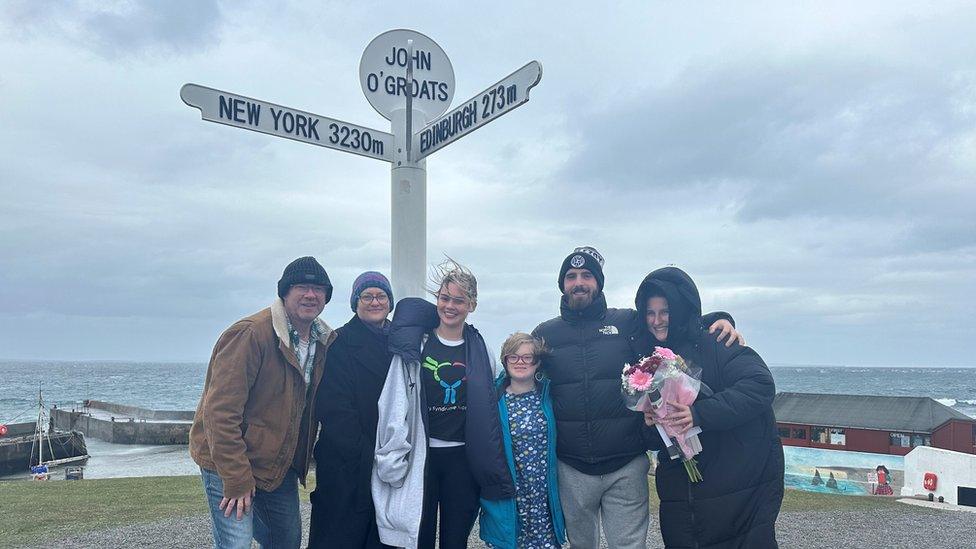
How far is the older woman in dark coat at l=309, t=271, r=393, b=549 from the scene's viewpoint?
355 cm

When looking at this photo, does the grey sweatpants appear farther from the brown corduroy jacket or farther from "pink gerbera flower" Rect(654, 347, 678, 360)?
the brown corduroy jacket

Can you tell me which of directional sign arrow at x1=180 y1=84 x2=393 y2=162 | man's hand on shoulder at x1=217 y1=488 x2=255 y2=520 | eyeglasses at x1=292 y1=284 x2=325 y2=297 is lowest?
man's hand on shoulder at x1=217 y1=488 x2=255 y2=520

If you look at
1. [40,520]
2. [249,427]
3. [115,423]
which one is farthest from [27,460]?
[249,427]

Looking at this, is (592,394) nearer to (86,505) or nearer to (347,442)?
(347,442)

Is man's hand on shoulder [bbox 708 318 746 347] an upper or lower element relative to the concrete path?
upper

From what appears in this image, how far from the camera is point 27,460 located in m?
28.5

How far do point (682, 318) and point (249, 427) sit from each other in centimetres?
253

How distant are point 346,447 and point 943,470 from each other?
47.6 ft

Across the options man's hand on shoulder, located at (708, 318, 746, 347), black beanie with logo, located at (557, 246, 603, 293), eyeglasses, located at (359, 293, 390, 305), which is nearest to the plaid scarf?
eyeglasses, located at (359, 293, 390, 305)

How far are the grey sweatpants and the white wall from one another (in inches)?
466

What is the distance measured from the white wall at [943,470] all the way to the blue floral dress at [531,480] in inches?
480

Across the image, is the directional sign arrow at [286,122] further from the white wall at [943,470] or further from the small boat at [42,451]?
A: the small boat at [42,451]

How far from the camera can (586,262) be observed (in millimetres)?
3920

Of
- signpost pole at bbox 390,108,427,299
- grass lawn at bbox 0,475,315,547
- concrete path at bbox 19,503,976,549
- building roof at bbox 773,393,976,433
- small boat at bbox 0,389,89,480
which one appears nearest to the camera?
signpost pole at bbox 390,108,427,299
